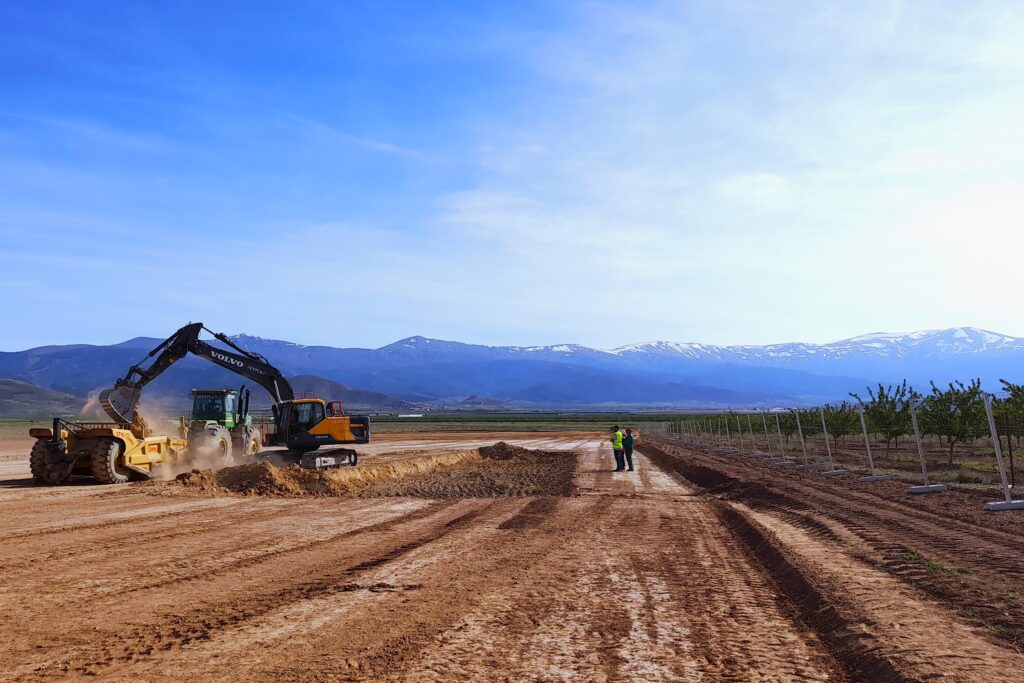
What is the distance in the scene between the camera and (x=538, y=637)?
7.30m

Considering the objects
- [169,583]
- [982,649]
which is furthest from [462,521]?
[982,649]

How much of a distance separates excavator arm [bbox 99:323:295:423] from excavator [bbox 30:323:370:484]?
0.03 m

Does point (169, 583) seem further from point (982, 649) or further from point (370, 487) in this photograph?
point (370, 487)

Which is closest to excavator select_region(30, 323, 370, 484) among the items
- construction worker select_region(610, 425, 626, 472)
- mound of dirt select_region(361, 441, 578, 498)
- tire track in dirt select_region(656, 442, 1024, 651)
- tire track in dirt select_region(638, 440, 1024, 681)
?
mound of dirt select_region(361, 441, 578, 498)

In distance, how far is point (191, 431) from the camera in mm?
26141

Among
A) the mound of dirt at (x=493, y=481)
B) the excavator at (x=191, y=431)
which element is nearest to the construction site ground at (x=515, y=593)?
the mound of dirt at (x=493, y=481)

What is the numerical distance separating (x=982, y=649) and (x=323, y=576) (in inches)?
287

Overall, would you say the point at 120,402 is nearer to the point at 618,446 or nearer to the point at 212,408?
the point at 212,408

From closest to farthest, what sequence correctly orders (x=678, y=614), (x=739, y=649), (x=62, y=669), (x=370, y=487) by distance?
(x=62, y=669) → (x=739, y=649) → (x=678, y=614) → (x=370, y=487)

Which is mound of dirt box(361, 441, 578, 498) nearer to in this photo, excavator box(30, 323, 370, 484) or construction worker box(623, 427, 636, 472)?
construction worker box(623, 427, 636, 472)

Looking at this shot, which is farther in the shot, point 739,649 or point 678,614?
point 678,614

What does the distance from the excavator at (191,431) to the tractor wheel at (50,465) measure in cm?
3

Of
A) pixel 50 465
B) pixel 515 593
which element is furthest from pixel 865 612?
pixel 50 465

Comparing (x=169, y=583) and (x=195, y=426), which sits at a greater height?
(x=195, y=426)
